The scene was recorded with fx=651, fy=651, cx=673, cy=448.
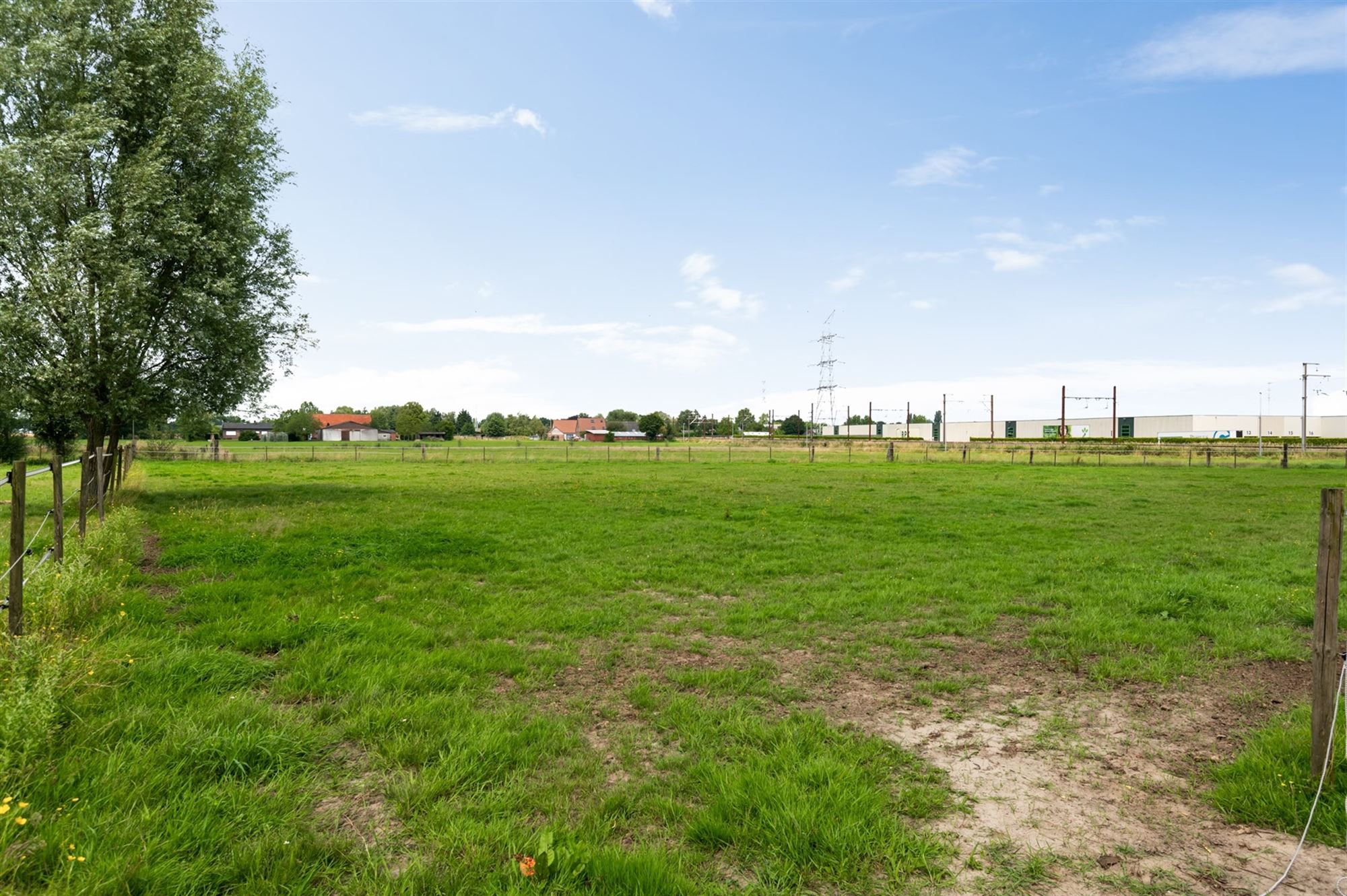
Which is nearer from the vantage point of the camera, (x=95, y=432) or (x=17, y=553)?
(x=17, y=553)

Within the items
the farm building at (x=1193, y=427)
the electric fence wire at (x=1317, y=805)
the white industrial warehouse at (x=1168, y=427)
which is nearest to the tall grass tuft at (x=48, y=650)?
the electric fence wire at (x=1317, y=805)

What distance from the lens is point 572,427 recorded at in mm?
168750

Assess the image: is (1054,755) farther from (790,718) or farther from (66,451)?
(66,451)

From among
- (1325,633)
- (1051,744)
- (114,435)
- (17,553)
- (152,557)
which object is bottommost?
(1051,744)

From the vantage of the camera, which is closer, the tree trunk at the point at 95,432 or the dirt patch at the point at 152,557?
the dirt patch at the point at 152,557

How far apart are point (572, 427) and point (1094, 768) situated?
16697 centimetres

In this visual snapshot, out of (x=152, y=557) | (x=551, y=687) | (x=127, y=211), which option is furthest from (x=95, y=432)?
(x=551, y=687)

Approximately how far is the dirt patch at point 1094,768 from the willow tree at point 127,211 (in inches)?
786

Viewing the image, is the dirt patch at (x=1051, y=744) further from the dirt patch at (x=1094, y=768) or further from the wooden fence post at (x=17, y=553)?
the wooden fence post at (x=17, y=553)

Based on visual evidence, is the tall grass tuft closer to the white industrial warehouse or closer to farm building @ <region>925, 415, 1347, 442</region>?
the white industrial warehouse

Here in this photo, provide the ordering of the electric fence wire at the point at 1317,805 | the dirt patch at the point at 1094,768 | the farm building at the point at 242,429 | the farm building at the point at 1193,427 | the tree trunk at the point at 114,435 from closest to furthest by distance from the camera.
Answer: the electric fence wire at the point at 1317,805
the dirt patch at the point at 1094,768
the tree trunk at the point at 114,435
the farm building at the point at 1193,427
the farm building at the point at 242,429

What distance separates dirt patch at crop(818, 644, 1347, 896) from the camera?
3.42 metres

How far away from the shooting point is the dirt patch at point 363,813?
352 cm

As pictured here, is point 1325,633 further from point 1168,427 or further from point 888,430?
point 888,430
